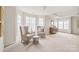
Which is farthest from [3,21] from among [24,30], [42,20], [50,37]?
[50,37]

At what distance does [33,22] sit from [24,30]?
303 mm

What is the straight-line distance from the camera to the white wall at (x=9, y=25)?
2.90m

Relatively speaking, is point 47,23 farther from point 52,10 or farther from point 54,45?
point 54,45

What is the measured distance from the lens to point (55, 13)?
10.1 feet

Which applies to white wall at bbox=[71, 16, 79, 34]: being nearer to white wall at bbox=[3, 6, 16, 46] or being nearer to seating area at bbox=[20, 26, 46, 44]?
seating area at bbox=[20, 26, 46, 44]

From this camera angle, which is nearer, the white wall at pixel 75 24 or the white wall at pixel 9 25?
the white wall at pixel 9 25

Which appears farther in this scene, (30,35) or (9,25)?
(30,35)

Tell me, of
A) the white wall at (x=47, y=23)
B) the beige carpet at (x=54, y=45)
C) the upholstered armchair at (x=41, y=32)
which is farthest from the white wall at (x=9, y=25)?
the white wall at (x=47, y=23)

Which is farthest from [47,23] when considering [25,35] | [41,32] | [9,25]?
[9,25]

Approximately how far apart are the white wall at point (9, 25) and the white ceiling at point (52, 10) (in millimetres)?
227

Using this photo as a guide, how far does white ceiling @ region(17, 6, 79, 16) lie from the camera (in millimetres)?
2977

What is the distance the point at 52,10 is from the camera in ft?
9.96

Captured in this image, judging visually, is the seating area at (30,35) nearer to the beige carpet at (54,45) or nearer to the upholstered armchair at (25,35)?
the upholstered armchair at (25,35)

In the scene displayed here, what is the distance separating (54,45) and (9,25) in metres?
1.22
